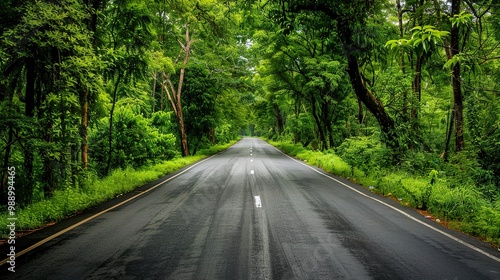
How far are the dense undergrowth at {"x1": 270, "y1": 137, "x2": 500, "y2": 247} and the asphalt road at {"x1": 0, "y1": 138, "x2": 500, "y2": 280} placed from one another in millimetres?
644

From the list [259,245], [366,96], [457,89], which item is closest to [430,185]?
[457,89]

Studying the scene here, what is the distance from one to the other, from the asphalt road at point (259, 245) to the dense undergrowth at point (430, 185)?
0.64 m

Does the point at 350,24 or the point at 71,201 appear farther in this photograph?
the point at 350,24

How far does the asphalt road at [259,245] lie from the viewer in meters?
4.26

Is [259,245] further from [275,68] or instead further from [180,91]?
[180,91]

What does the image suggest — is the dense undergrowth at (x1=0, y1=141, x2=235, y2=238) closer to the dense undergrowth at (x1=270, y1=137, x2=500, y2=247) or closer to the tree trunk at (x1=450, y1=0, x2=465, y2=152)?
the dense undergrowth at (x1=270, y1=137, x2=500, y2=247)

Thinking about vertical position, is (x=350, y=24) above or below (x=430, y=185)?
above

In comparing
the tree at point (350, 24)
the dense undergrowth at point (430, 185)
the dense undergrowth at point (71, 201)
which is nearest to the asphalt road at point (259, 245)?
the dense undergrowth at point (430, 185)

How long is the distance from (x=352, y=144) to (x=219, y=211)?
32.0 feet

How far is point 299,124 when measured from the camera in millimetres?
31328

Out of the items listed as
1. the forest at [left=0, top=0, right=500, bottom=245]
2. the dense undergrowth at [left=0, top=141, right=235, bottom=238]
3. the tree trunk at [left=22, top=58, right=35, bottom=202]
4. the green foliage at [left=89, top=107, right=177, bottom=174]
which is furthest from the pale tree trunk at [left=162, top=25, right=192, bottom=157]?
the tree trunk at [left=22, top=58, right=35, bottom=202]

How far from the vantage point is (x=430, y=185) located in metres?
9.28

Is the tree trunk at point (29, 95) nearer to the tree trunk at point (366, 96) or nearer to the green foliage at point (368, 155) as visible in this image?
the tree trunk at point (366, 96)

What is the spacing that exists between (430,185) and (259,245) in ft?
22.3
